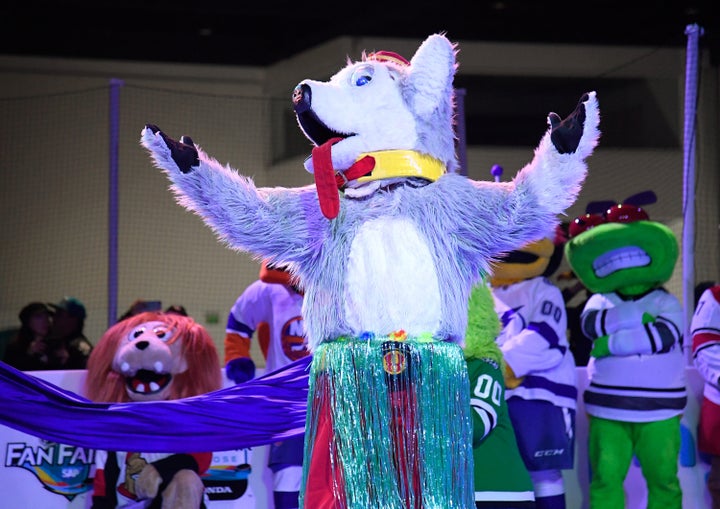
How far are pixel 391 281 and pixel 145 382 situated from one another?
1.42 metres

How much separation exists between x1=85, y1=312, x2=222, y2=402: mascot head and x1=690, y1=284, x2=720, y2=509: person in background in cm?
169

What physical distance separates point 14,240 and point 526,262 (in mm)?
3951

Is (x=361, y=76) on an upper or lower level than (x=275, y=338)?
upper

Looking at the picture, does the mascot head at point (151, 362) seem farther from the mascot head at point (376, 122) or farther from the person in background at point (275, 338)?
the mascot head at point (376, 122)

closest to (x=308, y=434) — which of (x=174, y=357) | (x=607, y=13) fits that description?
(x=174, y=357)

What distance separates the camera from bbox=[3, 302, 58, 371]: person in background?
4336 mm

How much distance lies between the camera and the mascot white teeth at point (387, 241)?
202 cm

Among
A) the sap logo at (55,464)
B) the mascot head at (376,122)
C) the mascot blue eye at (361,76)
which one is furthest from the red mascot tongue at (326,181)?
the sap logo at (55,464)

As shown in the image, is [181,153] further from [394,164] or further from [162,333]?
[162,333]

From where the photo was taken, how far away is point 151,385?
3232 millimetres

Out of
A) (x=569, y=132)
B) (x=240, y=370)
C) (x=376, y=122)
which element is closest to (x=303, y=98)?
Result: (x=376, y=122)

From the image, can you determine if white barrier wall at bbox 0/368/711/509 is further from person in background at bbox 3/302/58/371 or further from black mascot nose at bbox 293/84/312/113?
black mascot nose at bbox 293/84/312/113

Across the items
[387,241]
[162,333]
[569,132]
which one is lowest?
[162,333]

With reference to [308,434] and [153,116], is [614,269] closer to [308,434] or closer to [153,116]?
[308,434]
